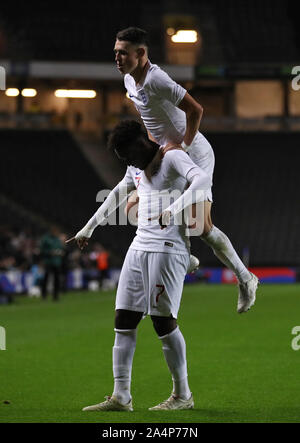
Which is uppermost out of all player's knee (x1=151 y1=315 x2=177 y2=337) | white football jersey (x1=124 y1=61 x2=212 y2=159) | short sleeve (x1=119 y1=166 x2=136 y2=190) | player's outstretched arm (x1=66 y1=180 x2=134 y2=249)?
white football jersey (x1=124 y1=61 x2=212 y2=159)

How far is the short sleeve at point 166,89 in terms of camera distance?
7008 mm

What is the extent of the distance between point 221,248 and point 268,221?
1220 inches

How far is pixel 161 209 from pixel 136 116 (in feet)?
106

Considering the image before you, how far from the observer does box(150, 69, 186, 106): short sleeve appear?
23.0 ft

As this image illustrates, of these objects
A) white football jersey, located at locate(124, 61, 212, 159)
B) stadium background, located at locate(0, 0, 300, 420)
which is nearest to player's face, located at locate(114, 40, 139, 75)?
white football jersey, located at locate(124, 61, 212, 159)

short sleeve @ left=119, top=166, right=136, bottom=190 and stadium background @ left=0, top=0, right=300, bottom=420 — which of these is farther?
stadium background @ left=0, top=0, right=300, bottom=420

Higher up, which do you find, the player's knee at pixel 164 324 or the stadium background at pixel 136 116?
the stadium background at pixel 136 116

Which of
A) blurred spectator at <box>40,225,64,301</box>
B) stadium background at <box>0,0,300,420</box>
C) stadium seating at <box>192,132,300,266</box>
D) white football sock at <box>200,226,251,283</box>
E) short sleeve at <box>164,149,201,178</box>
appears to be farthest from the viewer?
stadium seating at <box>192,132,300,266</box>

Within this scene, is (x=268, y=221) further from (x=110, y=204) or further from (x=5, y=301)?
(x=110, y=204)

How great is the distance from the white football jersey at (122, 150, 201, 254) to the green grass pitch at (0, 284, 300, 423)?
1.29 meters

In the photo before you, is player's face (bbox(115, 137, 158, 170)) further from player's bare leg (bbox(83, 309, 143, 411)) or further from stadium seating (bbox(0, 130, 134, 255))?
stadium seating (bbox(0, 130, 134, 255))

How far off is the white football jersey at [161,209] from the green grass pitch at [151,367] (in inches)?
51.0

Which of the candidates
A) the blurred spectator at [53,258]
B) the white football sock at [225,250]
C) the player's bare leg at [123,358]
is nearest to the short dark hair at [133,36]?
the white football sock at [225,250]

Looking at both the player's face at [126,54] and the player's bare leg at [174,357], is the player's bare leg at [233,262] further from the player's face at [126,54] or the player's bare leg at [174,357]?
the player's face at [126,54]
